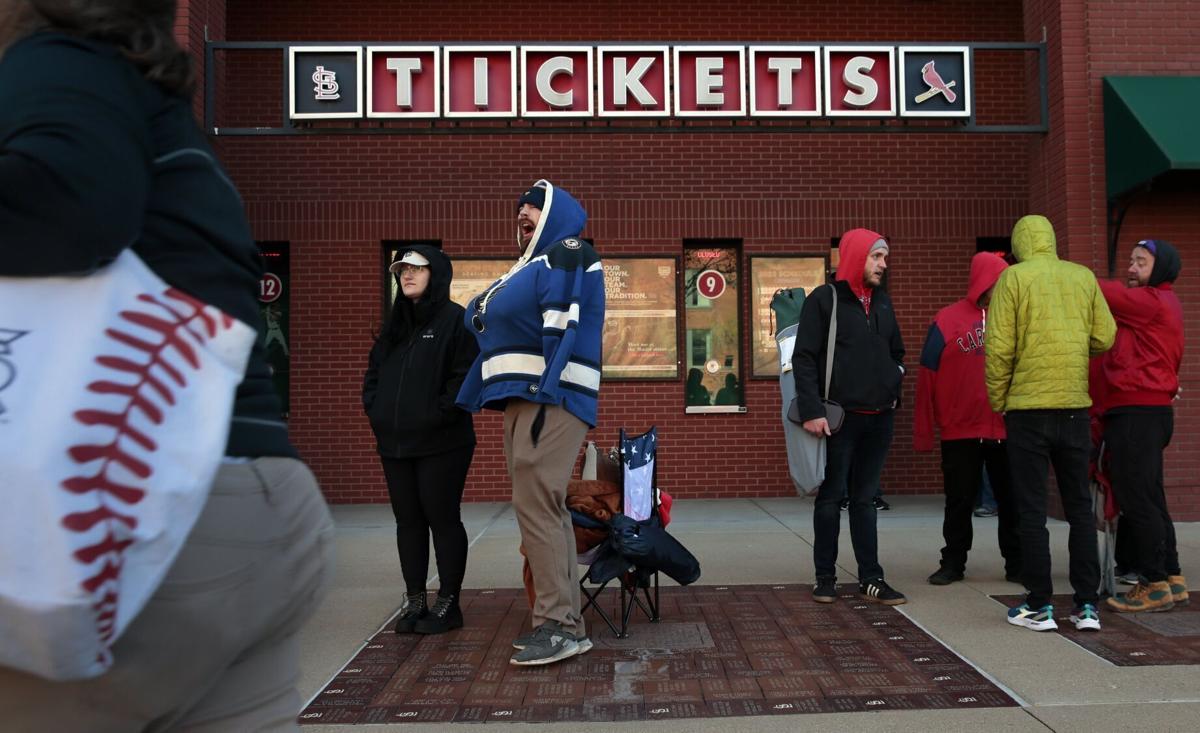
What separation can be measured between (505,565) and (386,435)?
7.23 ft

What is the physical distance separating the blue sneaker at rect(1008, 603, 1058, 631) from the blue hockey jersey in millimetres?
2406

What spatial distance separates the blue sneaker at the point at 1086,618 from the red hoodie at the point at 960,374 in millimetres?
1458

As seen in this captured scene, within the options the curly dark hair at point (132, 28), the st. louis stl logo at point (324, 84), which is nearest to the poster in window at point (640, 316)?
the st. louis stl logo at point (324, 84)

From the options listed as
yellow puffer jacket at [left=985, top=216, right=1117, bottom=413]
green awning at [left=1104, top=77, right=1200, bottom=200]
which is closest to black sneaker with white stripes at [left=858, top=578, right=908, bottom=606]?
yellow puffer jacket at [left=985, top=216, right=1117, bottom=413]

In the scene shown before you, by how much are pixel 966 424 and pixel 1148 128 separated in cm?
318

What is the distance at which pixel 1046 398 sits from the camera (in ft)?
16.9

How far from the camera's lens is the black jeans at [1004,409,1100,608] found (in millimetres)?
5129

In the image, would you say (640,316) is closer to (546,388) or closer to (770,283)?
(770,283)

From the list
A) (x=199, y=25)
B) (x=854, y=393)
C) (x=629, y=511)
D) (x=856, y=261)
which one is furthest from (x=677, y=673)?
(x=199, y=25)

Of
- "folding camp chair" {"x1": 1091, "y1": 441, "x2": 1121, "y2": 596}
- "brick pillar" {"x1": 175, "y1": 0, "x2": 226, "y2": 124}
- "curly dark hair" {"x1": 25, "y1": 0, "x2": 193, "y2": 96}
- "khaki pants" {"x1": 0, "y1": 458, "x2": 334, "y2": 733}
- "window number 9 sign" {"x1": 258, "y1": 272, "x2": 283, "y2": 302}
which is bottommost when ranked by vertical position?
"folding camp chair" {"x1": 1091, "y1": 441, "x2": 1121, "y2": 596}

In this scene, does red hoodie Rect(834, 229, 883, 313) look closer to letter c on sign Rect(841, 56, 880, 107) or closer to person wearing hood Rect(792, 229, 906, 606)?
person wearing hood Rect(792, 229, 906, 606)

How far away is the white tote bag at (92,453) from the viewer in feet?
3.91

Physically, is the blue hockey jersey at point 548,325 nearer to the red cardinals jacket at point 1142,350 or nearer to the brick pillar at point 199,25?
the red cardinals jacket at point 1142,350

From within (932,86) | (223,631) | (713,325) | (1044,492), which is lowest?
(1044,492)
